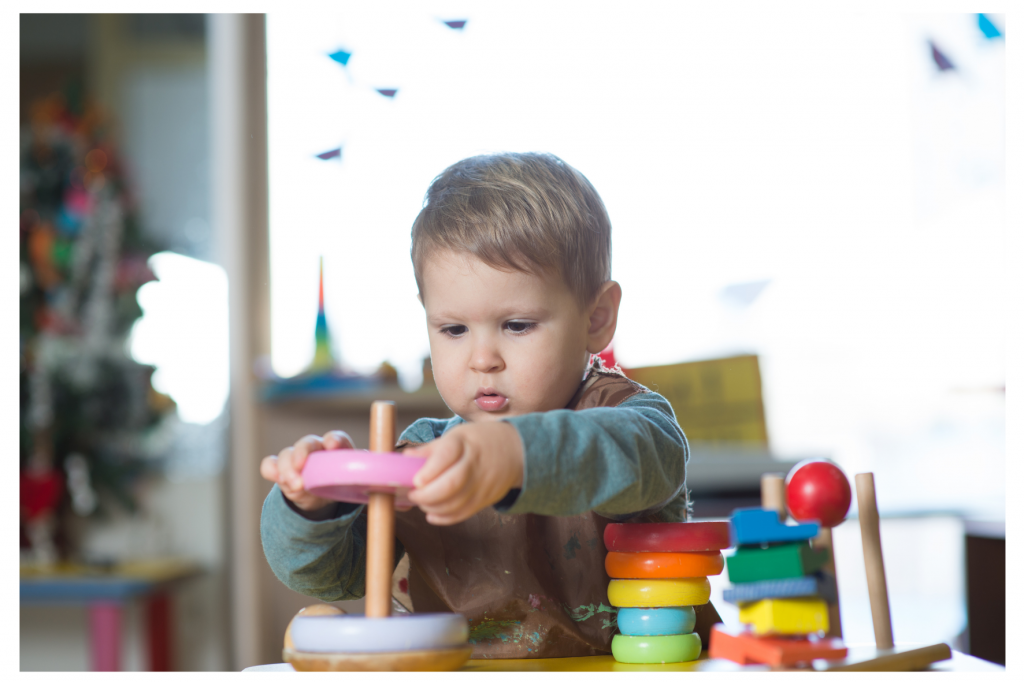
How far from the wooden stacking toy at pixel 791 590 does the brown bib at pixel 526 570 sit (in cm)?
11

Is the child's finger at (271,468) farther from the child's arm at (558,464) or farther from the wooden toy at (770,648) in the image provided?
the wooden toy at (770,648)

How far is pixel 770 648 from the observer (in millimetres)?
447

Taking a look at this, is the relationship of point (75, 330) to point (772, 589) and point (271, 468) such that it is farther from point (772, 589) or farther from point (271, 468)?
point (772, 589)

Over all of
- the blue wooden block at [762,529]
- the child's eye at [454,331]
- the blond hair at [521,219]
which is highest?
the blond hair at [521,219]

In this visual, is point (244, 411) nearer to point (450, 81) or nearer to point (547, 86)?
point (450, 81)

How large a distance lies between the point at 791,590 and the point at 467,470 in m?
0.18

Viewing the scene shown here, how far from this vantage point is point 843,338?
223cm

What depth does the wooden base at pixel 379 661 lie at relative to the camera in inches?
17.0

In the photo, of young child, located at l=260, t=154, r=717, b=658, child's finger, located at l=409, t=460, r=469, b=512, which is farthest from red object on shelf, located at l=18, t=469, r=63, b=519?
child's finger, located at l=409, t=460, r=469, b=512

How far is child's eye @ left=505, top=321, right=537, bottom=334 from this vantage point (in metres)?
0.57

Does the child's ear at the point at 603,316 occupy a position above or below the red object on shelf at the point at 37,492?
above

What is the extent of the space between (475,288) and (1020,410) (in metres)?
0.36

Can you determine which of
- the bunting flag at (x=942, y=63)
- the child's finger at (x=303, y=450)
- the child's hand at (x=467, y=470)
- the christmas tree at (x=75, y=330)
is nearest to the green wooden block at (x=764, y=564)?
the child's hand at (x=467, y=470)

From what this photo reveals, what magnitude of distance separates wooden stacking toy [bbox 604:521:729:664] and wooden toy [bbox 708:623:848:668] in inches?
1.8
